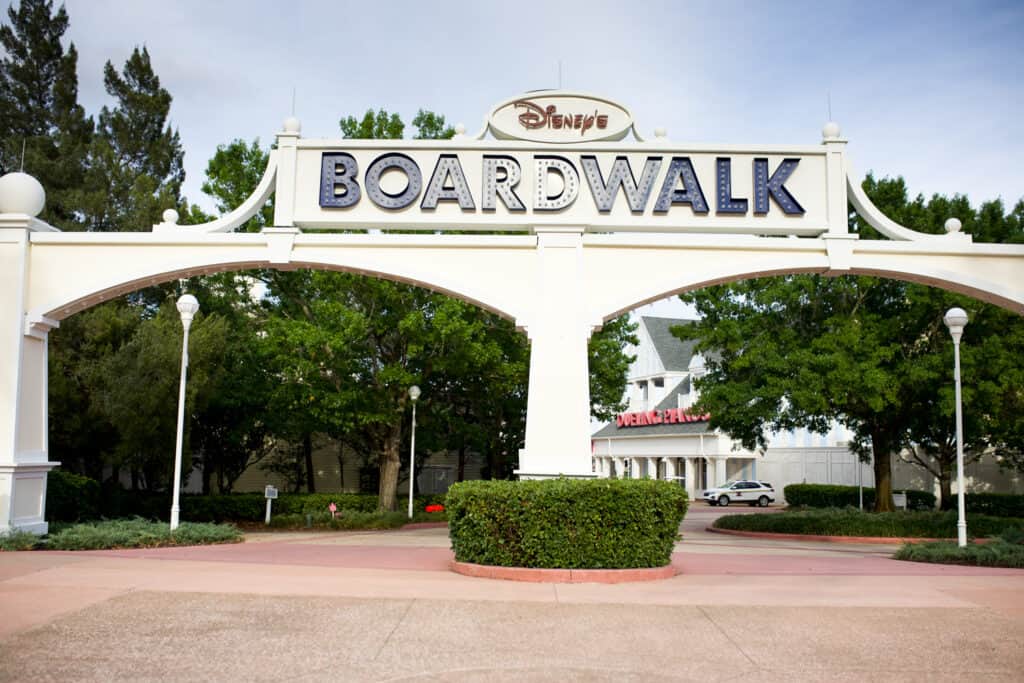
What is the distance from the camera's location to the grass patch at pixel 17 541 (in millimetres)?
12305

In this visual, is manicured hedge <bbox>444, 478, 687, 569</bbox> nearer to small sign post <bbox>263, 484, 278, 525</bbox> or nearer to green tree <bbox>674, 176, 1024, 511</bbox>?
green tree <bbox>674, 176, 1024, 511</bbox>

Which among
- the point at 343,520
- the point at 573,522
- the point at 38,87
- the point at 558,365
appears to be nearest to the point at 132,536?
the point at 558,365

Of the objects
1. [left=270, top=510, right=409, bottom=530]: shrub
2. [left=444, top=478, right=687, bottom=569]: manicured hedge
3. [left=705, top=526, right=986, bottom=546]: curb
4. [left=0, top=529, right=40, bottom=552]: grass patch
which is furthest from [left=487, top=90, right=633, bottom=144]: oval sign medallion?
[left=270, top=510, right=409, bottom=530]: shrub

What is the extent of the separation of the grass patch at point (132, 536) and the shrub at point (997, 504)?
2421 cm

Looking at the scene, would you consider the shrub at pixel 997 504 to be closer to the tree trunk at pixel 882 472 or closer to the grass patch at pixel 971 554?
the tree trunk at pixel 882 472

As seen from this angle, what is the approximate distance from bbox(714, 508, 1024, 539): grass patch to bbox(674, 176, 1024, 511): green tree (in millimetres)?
2326

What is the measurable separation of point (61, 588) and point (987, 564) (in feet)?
39.0

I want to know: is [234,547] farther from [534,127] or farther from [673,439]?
[673,439]

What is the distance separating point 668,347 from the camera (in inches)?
1951

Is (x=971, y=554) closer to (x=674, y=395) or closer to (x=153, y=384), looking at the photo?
(x=153, y=384)

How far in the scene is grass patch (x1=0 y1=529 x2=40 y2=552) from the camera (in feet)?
40.4

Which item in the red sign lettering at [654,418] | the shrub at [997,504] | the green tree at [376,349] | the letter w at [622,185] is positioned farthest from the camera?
the red sign lettering at [654,418]

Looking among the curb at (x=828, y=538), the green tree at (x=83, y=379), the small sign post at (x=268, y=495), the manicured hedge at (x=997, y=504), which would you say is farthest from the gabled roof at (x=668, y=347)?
the green tree at (x=83, y=379)

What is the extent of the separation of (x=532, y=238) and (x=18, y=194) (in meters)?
7.85
